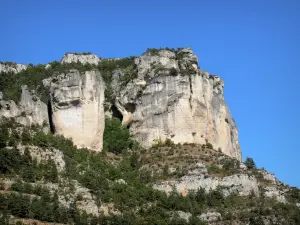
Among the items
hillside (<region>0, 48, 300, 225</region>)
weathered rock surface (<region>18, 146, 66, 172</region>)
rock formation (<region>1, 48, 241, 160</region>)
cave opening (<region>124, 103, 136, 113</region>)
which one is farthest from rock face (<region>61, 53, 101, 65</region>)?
weathered rock surface (<region>18, 146, 66, 172</region>)

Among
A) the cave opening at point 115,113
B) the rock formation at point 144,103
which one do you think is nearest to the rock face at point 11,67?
the rock formation at point 144,103

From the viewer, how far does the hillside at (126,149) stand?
57.2 meters

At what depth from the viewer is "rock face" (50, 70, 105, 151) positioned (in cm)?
7350

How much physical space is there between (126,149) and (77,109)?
5916mm

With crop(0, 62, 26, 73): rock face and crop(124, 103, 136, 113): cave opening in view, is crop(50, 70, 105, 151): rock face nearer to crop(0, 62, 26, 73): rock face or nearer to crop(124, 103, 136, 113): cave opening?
crop(124, 103, 136, 113): cave opening

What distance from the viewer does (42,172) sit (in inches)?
2301

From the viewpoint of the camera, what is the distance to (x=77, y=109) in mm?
74000

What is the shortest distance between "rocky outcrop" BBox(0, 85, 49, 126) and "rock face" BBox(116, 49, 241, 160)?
7.82 metres

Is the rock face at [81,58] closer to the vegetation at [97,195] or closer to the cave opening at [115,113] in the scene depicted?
the cave opening at [115,113]

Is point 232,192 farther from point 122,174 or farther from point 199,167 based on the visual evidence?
point 122,174

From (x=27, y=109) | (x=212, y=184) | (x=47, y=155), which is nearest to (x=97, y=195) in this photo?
(x=47, y=155)

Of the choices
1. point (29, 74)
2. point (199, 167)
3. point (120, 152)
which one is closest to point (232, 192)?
point (199, 167)

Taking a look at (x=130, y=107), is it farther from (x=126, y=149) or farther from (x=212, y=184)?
(x=212, y=184)

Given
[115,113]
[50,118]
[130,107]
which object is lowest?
[50,118]
